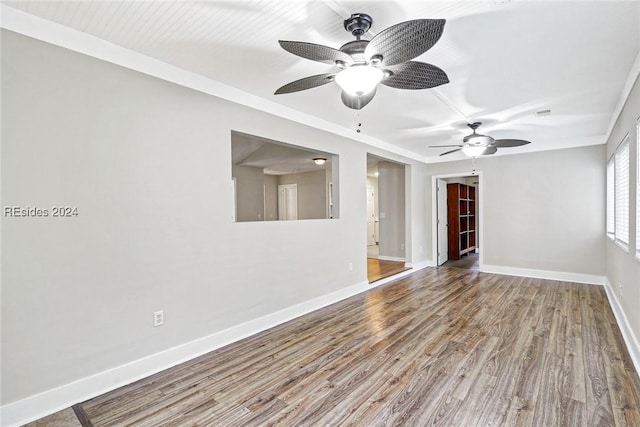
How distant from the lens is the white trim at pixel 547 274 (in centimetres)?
535

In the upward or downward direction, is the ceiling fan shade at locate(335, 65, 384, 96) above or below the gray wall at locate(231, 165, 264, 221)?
above

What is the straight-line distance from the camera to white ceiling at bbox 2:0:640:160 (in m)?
1.96

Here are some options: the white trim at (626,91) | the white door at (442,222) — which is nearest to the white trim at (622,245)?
the white trim at (626,91)

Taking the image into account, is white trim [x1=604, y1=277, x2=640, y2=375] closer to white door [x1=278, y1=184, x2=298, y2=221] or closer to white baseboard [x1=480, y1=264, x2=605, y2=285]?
white baseboard [x1=480, y1=264, x2=605, y2=285]

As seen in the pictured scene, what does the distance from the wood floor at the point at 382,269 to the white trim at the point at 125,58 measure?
10.2 ft

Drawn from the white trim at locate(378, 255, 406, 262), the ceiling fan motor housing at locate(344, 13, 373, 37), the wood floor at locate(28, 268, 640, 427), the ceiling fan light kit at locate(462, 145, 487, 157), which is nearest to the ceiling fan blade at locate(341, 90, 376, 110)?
the ceiling fan motor housing at locate(344, 13, 373, 37)

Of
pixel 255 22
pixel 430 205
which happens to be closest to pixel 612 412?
pixel 255 22

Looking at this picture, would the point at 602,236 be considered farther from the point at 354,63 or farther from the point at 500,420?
the point at 354,63

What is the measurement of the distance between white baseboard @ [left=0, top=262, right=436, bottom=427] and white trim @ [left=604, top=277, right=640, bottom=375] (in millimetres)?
3126

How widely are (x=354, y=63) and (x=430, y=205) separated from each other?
5680 mm

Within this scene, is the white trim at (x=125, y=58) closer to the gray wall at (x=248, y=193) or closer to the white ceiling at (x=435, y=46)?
the white ceiling at (x=435, y=46)

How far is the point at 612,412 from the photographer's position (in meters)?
2.04

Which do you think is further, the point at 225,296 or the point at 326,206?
the point at 326,206

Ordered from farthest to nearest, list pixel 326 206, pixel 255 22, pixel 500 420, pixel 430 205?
pixel 326 206 → pixel 430 205 → pixel 255 22 → pixel 500 420
